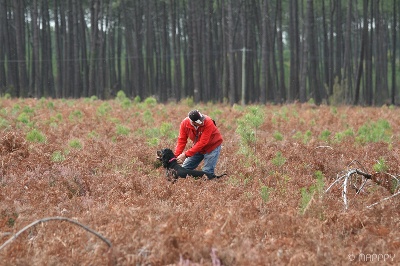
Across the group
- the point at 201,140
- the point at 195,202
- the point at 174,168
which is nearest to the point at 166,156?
the point at 174,168

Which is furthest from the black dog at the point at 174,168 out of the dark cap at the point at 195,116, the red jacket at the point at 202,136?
the dark cap at the point at 195,116

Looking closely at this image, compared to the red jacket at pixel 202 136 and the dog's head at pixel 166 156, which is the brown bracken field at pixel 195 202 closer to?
the dog's head at pixel 166 156

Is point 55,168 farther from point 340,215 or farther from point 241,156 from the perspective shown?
point 340,215

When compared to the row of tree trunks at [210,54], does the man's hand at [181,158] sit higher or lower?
lower

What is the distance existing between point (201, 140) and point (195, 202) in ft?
7.55

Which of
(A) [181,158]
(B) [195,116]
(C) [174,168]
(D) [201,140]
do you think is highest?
(B) [195,116]

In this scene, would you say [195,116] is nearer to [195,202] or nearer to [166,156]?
[166,156]

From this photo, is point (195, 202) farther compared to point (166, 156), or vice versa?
point (166, 156)

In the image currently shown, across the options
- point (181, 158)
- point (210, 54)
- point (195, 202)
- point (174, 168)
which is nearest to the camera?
point (195, 202)

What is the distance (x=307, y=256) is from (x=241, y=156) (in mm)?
5773

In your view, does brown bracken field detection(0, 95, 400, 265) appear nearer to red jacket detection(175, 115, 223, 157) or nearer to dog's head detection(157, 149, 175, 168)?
dog's head detection(157, 149, 175, 168)

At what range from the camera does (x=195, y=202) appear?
7176mm

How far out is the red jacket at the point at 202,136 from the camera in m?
9.33

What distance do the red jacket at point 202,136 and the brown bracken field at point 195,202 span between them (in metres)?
0.56
